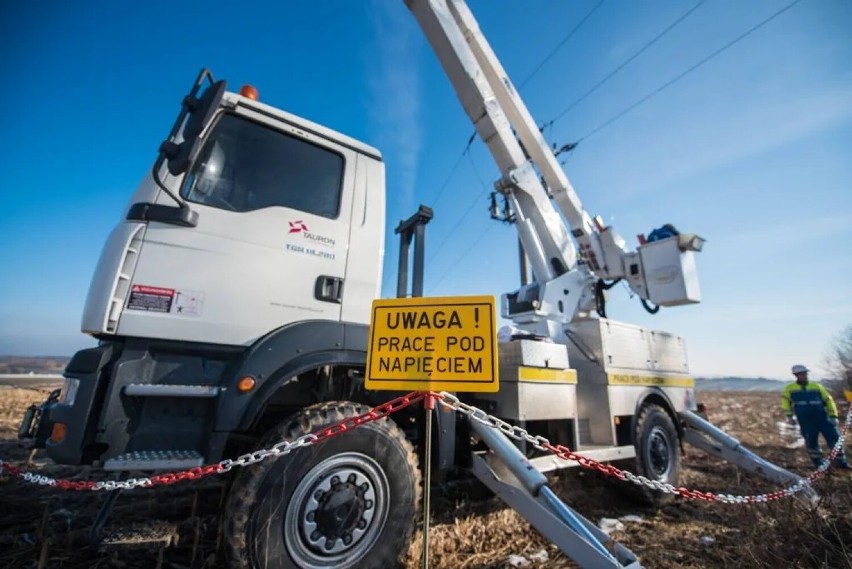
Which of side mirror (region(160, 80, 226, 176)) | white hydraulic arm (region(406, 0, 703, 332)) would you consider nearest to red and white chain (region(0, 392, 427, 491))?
side mirror (region(160, 80, 226, 176))

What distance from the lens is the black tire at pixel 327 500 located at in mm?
1976

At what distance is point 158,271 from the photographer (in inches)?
87.6

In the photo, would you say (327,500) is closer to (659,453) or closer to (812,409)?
(659,453)

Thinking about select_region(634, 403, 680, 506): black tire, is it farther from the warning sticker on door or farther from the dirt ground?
the warning sticker on door

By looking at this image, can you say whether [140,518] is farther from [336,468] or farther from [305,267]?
[305,267]

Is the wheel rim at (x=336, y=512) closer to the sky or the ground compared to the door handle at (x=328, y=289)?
closer to the ground

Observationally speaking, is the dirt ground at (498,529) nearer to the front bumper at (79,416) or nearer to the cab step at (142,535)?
the cab step at (142,535)

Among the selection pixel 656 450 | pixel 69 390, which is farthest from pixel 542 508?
pixel 656 450

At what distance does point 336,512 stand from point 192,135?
2.38 metres

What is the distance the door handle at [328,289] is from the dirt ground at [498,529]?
59.8 inches

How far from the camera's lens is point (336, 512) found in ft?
7.04

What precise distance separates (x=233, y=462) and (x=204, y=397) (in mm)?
493

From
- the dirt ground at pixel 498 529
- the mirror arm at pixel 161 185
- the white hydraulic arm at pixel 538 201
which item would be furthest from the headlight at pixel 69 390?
the white hydraulic arm at pixel 538 201

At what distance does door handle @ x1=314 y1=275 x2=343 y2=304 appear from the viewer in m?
2.67
